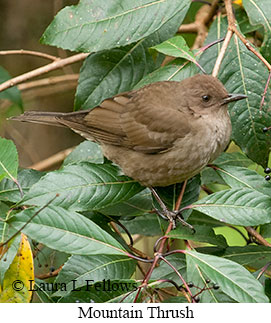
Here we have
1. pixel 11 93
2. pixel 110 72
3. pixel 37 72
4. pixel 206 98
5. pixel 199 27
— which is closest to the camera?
pixel 206 98

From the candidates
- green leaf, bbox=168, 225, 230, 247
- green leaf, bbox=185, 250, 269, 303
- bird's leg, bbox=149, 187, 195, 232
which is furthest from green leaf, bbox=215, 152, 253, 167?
green leaf, bbox=185, 250, 269, 303

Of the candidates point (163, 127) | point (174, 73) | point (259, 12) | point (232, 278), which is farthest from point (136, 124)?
point (232, 278)

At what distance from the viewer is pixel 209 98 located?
11.5ft

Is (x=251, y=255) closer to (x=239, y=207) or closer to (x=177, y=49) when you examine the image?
(x=239, y=207)

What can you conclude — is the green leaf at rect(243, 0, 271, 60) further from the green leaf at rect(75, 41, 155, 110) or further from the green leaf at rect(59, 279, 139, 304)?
the green leaf at rect(59, 279, 139, 304)

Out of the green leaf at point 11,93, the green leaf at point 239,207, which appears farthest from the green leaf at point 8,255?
the green leaf at point 11,93

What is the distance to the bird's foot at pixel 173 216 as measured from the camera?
9.61ft

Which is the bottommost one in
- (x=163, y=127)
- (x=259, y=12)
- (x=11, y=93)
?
(x=163, y=127)

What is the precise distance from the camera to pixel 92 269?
279 cm

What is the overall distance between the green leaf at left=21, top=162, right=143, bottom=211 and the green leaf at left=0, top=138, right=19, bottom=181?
0.26 meters

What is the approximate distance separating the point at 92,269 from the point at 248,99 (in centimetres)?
141

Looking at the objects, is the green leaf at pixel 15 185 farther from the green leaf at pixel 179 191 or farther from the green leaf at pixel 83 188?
the green leaf at pixel 179 191

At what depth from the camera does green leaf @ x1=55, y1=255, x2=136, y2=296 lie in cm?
276

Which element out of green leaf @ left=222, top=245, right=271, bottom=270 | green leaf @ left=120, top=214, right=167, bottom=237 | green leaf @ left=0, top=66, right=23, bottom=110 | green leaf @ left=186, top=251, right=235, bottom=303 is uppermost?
green leaf @ left=0, top=66, right=23, bottom=110
